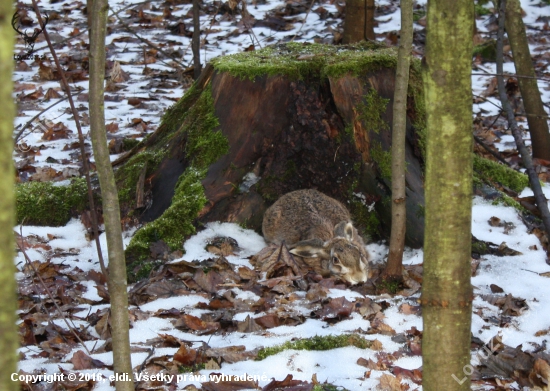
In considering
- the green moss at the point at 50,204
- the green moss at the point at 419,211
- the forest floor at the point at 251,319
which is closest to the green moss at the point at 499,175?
the forest floor at the point at 251,319

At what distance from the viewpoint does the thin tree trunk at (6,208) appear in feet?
3.78

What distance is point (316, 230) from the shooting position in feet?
18.4

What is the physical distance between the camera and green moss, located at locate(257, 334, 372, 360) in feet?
11.6

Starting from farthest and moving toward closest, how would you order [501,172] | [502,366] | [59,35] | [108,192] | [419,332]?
[59,35] < [501,172] < [419,332] < [502,366] < [108,192]

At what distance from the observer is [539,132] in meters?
7.54

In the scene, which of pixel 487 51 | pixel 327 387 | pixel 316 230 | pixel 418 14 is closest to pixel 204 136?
pixel 316 230

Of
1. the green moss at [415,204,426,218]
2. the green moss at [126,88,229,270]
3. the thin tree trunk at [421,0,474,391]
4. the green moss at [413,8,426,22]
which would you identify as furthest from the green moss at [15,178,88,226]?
the green moss at [413,8,426,22]

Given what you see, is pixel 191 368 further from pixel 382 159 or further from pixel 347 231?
pixel 382 159

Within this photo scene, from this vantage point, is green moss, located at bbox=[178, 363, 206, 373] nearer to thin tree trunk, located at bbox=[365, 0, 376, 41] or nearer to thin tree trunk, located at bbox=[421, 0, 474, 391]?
thin tree trunk, located at bbox=[421, 0, 474, 391]

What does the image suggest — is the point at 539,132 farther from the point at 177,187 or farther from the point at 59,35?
the point at 59,35

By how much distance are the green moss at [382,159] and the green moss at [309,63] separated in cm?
72

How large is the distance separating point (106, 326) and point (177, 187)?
80.2 inches

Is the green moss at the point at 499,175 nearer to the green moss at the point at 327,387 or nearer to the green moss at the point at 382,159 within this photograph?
the green moss at the point at 382,159

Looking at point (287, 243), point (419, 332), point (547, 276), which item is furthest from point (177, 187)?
point (547, 276)
